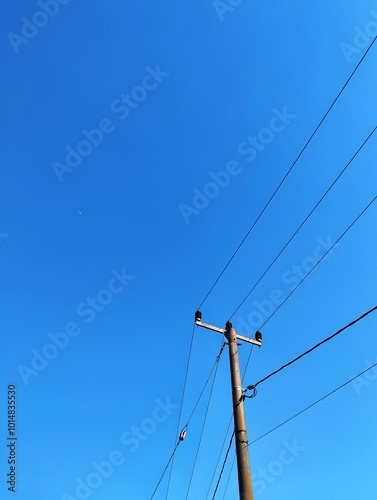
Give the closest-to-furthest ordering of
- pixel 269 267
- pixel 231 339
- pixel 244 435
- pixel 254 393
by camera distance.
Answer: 1. pixel 244 435
2. pixel 254 393
3. pixel 231 339
4. pixel 269 267

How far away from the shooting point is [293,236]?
10.4 m

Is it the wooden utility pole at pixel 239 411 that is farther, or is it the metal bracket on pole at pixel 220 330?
the metal bracket on pole at pixel 220 330

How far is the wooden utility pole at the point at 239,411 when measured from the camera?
717 cm

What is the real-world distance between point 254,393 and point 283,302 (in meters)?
3.19

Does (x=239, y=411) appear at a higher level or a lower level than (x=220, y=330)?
lower

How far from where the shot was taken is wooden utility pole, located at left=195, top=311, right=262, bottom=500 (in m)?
7.17

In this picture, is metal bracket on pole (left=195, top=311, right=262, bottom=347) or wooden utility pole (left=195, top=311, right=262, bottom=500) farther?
metal bracket on pole (left=195, top=311, right=262, bottom=347)

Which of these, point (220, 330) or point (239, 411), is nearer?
point (239, 411)

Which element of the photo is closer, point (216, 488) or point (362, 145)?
point (362, 145)

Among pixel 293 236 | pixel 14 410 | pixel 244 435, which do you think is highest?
pixel 14 410

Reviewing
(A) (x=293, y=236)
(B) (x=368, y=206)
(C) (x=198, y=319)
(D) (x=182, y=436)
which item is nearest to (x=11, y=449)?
(D) (x=182, y=436)

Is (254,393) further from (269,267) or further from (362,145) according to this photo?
(362,145)

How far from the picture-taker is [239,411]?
27.3ft

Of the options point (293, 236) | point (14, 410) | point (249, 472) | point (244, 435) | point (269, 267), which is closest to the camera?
point (249, 472)
